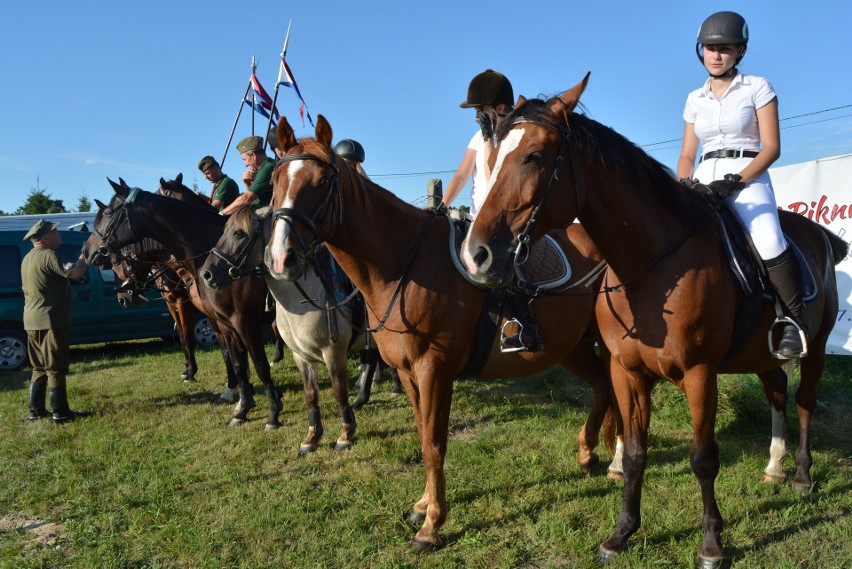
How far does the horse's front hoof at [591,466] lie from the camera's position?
4.52 meters

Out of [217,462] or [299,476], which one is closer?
[299,476]

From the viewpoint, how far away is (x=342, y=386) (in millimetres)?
5316

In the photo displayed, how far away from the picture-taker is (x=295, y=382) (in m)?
8.13

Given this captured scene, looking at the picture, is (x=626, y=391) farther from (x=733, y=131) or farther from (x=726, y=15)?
(x=726, y=15)

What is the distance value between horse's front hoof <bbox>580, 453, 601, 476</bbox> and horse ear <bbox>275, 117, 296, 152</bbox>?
10.9ft

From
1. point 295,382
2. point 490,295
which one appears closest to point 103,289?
point 295,382

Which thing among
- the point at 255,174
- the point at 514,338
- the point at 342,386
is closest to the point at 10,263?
the point at 255,174

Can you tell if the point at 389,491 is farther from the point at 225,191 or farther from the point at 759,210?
the point at 225,191

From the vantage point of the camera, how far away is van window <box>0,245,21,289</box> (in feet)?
32.1

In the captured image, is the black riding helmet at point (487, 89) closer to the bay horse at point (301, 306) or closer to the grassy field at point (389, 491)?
the bay horse at point (301, 306)

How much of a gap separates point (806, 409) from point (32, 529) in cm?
576

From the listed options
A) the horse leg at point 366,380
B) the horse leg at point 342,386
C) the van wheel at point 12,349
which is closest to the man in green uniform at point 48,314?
the horse leg at point 366,380

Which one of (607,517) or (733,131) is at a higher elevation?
(733,131)

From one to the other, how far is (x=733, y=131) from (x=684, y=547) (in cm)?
249
